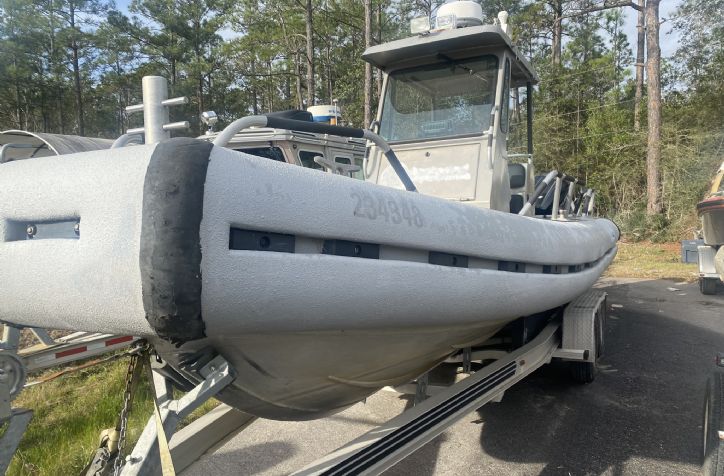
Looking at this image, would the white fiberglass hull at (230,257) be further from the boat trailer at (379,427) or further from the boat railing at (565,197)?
the boat railing at (565,197)

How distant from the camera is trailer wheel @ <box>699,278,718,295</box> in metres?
7.79

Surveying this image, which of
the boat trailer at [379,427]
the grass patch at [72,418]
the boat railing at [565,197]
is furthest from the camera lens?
the boat railing at [565,197]

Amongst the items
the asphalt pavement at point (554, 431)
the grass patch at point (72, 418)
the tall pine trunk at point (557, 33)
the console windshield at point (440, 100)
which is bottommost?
the asphalt pavement at point (554, 431)

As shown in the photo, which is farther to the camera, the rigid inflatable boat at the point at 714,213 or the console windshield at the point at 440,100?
the rigid inflatable boat at the point at 714,213

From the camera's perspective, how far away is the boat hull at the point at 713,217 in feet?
16.8

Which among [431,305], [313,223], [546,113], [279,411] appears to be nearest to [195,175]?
[313,223]

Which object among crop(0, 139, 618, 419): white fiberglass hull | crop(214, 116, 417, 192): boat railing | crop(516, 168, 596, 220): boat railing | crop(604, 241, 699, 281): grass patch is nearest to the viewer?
crop(0, 139, 618, 419): white fiberglass hull

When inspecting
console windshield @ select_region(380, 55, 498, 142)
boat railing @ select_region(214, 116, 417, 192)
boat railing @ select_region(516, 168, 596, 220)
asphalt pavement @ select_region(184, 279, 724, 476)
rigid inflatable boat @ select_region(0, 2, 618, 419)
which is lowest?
asphalt pavement @ select_region(184, 279, 724, 476)

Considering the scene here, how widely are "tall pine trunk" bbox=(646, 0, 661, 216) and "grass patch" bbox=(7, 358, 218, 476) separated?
1593cm

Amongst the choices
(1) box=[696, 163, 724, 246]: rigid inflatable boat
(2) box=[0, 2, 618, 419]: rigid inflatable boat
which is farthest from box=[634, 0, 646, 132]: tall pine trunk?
(2) box=[0, 2, 618, 419]: rigid inflatable boat

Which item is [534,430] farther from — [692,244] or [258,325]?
[692,244]

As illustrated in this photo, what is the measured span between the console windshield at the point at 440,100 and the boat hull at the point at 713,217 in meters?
3.02

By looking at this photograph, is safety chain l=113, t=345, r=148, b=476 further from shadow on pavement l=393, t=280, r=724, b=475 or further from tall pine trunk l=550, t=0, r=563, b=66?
tall pine trunk l=550, t=0, r=563, b=66

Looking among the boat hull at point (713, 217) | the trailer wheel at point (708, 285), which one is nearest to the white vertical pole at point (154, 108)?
the boat hull at point (713, 217)
